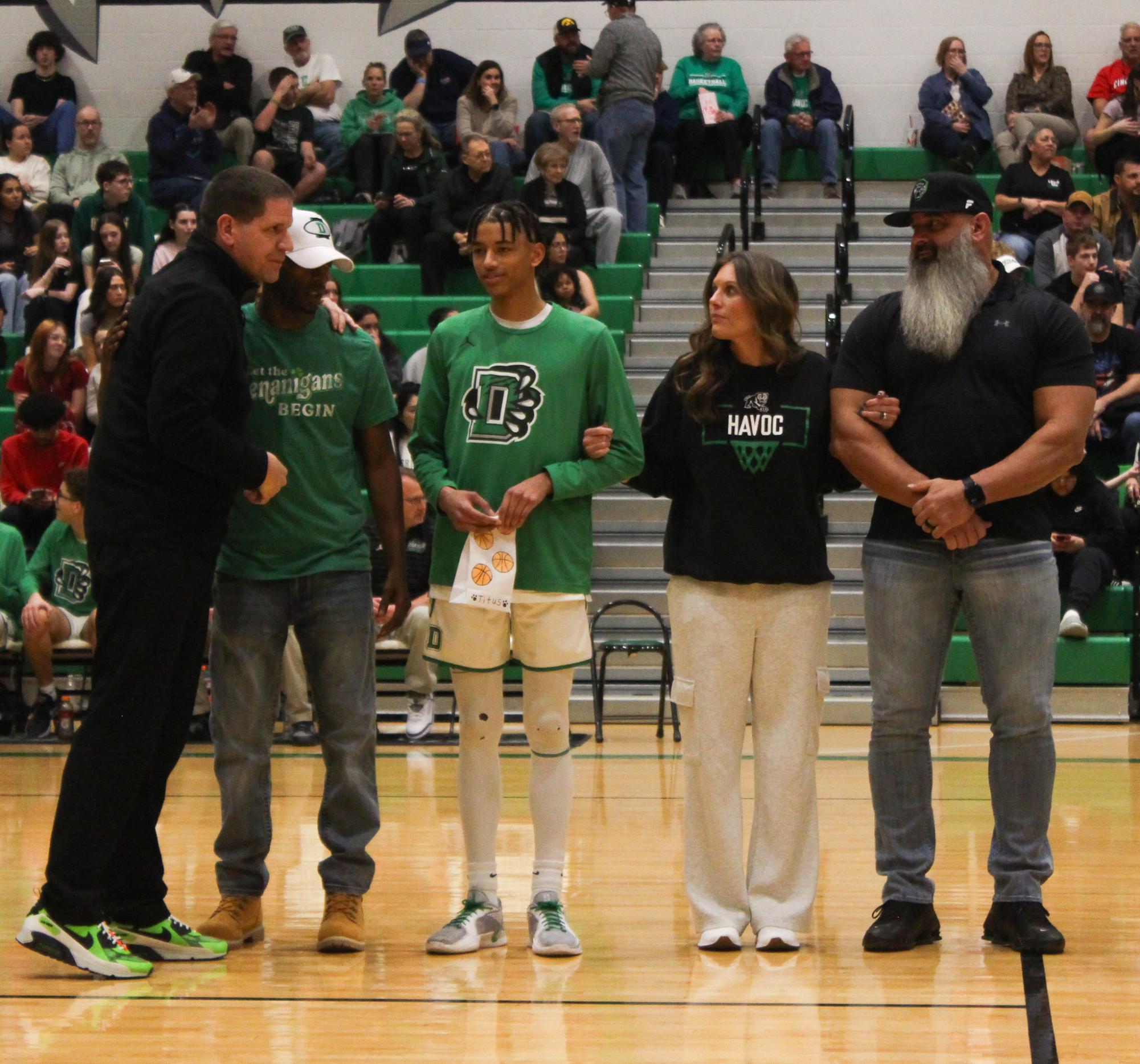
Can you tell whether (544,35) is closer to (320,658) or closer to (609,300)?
(609,300)

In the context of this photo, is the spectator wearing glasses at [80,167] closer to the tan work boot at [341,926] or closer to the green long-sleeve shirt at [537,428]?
the green long-sleeve shirt at [537,428]

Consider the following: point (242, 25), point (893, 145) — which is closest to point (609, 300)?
point (893, 145)

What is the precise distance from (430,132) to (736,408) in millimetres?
9033

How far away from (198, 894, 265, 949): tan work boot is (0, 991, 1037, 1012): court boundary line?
421 mm

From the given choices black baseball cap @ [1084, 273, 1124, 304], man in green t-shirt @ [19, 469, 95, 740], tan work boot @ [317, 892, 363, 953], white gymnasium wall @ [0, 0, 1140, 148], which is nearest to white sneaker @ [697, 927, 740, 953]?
tan work boot @ [317, 892, 363, 953]

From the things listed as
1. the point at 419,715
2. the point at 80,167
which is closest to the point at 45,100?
the point at 80,167

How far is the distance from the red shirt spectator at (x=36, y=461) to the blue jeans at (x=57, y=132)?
16.3 ft

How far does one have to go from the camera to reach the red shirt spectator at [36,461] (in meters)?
9.80

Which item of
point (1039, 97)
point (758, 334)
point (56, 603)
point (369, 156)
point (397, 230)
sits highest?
point (1039, 97)

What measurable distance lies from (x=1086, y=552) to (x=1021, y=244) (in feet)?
10.1

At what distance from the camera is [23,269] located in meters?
12.5

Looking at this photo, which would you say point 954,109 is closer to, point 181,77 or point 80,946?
point 181,77

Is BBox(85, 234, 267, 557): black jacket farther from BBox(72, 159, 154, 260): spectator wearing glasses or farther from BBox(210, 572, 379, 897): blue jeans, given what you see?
BBox(72, 159, 154, 260): spectator wearing glasses

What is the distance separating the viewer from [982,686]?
165 inches
